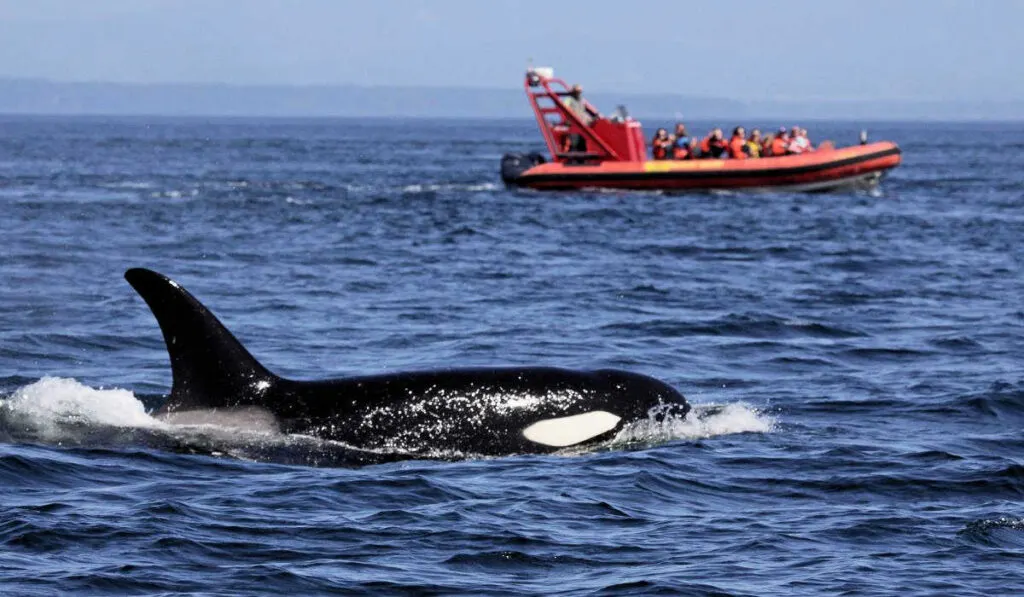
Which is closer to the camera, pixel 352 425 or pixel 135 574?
pixel 135 574

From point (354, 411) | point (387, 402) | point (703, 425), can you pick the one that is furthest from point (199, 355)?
point (703, 425)

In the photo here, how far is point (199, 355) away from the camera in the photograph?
34.4 feet

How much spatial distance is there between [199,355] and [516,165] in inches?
1424

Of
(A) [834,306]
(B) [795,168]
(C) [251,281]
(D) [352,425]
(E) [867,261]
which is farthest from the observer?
(B) [795,168]

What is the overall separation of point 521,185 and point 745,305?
82.7 ft

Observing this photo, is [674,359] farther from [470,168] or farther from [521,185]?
[470,168]

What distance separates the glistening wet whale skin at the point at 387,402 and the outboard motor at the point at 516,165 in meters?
34.6

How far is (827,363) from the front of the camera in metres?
15.9

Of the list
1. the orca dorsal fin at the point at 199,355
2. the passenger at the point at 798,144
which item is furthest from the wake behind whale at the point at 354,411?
the passenger at the point at 798,144

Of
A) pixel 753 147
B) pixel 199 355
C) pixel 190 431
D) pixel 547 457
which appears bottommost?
pixel 547 457

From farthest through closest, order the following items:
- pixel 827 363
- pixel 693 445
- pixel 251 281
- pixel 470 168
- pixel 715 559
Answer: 1. pixel 470 168
2. pixel 251 281
3. pixel 827 363
4. pixel 693 445
5. pixel 715 559

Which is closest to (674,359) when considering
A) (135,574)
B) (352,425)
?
(352,425)

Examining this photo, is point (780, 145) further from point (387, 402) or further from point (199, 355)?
point (199, 355)

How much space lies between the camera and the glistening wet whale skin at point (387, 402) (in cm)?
1048
